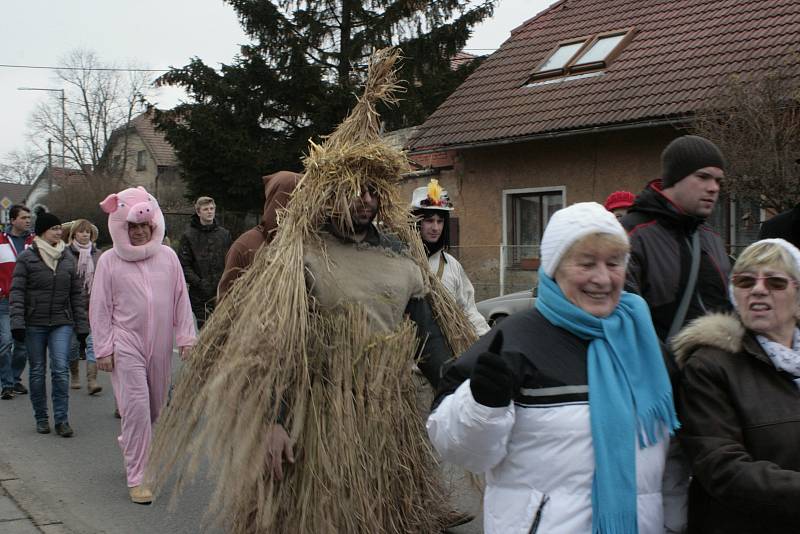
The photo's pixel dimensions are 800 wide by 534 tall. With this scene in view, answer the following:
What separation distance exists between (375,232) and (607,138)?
1168 cm

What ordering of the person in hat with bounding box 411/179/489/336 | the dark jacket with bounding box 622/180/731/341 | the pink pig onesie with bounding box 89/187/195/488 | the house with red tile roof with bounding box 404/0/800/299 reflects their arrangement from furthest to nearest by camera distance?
the house with red tile roof with bounding box 404/0/800/299 < the pink pig onesie with bounding box 89/187/195/488 < the person in hat with bounding box 411/179/489/336 < the dark jacket with bounding box 622/180/731/341

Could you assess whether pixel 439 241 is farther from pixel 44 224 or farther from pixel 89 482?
pixel 44 224

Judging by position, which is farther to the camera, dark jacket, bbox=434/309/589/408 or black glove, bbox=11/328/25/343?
black glove, bbox=11/328/25/343

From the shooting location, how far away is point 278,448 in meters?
3.74

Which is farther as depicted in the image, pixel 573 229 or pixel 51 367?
pixel 51 367

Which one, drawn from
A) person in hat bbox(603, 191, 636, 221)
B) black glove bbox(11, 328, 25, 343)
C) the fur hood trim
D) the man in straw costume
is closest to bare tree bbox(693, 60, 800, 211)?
person in hat bbox(603, 191, 636, 221)

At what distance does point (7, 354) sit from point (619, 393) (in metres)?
8.60

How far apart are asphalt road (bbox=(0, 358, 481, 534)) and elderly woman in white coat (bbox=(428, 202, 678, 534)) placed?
6.33 ft

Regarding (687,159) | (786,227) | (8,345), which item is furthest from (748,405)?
(8,345)

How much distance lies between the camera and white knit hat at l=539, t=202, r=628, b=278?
249 cm

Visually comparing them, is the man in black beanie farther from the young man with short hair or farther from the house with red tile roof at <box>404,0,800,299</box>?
the house with red tile roof at <box>404,0,800,299</box>

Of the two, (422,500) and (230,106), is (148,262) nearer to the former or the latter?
(422,500)

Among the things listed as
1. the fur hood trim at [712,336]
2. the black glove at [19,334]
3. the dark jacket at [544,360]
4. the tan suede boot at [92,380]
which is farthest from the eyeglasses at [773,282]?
the tan suede boot at [92,380]

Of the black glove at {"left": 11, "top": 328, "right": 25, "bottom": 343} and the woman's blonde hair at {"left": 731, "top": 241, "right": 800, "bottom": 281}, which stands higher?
the woman's blonde hair at {"left": 731, "top": 241, "right": 800, "bottom": 281}
